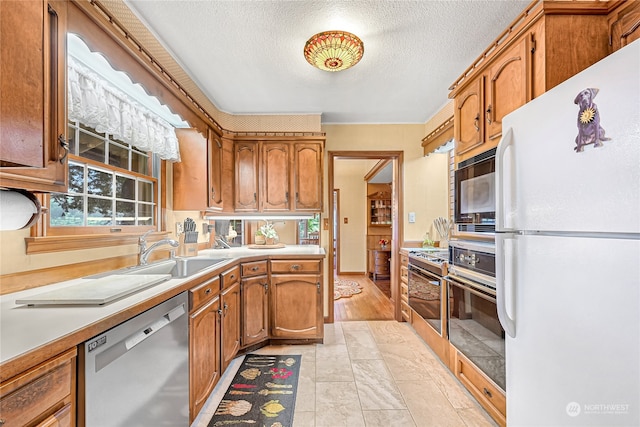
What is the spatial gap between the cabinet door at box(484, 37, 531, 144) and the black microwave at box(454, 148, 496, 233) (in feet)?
0.48

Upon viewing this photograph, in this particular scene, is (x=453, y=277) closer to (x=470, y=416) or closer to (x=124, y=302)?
(x=470, y=416)

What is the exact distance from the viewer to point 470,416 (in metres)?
1.72

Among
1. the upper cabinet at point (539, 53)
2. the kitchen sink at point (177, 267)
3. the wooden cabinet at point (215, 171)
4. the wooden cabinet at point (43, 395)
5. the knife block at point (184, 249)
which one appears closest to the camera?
the wooden cabinet at point (43, 395)

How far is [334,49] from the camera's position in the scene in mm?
1793

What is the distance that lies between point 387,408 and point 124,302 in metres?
1.70

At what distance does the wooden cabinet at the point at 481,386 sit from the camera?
1.55m

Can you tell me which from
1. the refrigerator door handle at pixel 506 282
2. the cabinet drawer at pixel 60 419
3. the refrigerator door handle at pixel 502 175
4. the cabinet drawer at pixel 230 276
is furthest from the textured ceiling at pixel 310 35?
the cabinet drawer at pixel 60 419

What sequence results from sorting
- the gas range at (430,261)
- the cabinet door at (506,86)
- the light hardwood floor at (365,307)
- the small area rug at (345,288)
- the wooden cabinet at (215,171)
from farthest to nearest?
1. the small area rug at (345,288)
2. the light hardwood floor at (365,307)
3. the wooden cabinet at (215,171)
4. the gas range at (430,261)
5. the cabinet door at (506,86)

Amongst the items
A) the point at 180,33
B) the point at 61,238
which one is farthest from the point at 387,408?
the point at 180,33

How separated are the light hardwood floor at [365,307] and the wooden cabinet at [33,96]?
10.2 ft

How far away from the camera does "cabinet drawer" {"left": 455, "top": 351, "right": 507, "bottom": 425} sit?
1546 millimetres

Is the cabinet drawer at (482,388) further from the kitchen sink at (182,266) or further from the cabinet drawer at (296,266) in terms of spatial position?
the kitchen sink at (182,266)

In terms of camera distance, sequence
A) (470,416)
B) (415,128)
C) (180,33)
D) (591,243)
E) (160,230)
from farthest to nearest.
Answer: (415,128), (160,230), (180,33), (470,416), (591,243)

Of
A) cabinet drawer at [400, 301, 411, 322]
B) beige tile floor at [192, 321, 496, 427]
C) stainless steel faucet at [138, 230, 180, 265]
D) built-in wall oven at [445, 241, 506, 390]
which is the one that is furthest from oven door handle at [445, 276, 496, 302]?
stainless steel faucet at [138, 230, 180, 265]
